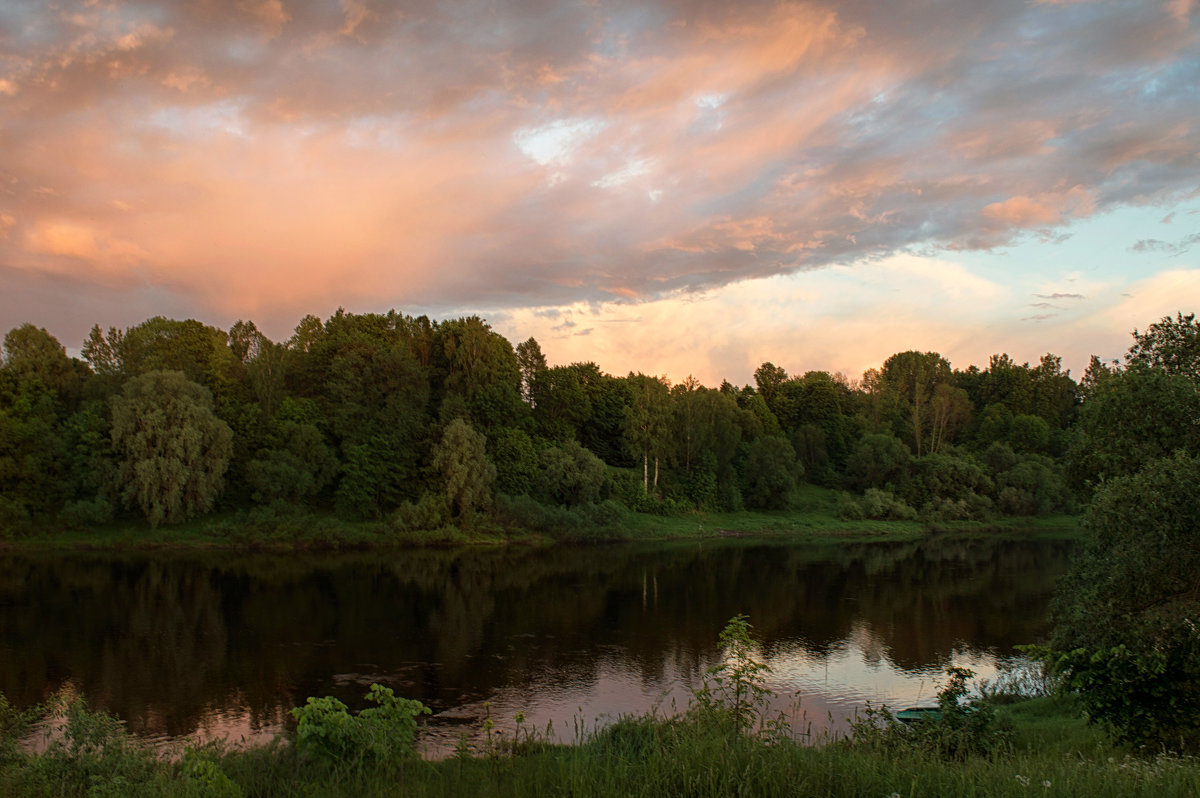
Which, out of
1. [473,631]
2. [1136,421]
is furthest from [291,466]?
[1136,421]

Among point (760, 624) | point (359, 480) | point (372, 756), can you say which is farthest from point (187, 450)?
point (372, 756)

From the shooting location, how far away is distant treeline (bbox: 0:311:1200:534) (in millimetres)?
50562

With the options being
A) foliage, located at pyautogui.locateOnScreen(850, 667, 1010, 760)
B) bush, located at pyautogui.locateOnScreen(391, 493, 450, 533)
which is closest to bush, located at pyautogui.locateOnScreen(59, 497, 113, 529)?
bush, located at pyautogui.locateOnScreen(391, 493, 450, 533)

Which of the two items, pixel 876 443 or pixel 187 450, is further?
pixel 876 443

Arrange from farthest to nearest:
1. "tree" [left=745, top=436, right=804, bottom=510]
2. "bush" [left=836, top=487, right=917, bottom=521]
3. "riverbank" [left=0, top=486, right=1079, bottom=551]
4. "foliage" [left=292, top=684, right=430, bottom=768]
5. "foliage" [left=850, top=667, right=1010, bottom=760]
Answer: "bush" [left=836, top=487, right=917, bottom=521], "tree" [left=745, top=436, right=804, bottom=510], "riverbank" [left=0, top=486, right=1079, bottom=551], "foliage" [left=292, top=684, right=430, bottom=768], "foliage" [left=850, top=667, right=1010, bottom=760]

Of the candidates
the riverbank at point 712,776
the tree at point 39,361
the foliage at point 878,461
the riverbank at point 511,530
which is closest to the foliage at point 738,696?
the riverbank at point 712,776

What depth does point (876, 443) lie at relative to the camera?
85.1 meters

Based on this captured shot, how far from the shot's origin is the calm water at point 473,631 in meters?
19.9

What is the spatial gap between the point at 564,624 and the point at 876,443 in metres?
64.1

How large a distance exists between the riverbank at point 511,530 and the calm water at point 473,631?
291 centimetres

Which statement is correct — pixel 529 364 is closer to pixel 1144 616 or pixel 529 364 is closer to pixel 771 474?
pixel 771 474

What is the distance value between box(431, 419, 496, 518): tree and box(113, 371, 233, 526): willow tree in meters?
15.2

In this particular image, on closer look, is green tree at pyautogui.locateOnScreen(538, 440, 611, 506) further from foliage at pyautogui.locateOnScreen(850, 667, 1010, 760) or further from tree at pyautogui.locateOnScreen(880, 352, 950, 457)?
tree at pyautogui.locateOnScreen(880, 352, 950, 457)

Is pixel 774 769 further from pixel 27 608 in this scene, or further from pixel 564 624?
pixel 27 608
